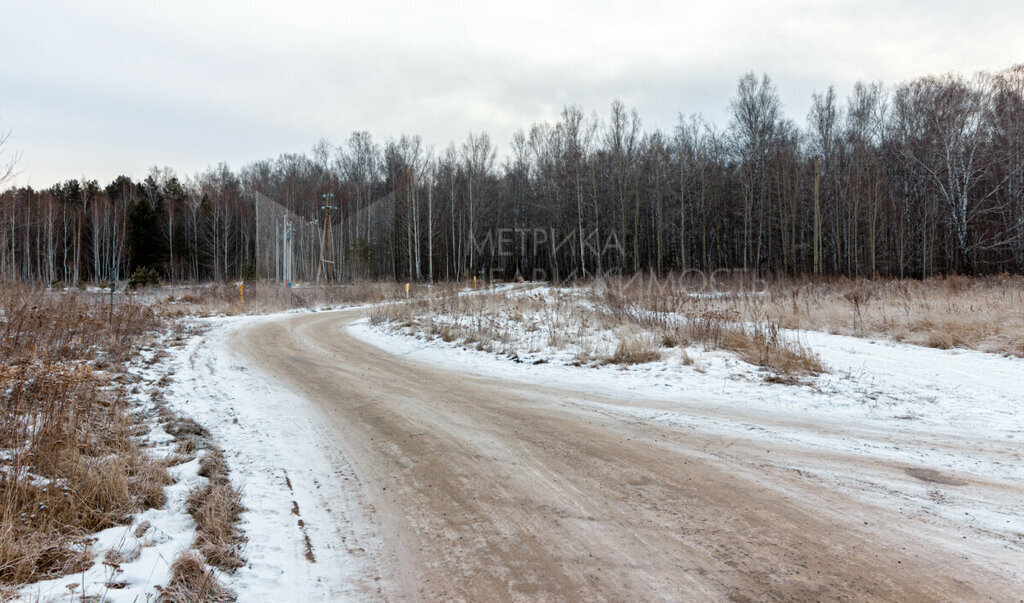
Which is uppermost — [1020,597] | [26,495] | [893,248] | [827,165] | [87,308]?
[827,165]

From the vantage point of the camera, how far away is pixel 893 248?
3969 cm

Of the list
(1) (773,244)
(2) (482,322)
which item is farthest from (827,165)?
(2) (482,322)

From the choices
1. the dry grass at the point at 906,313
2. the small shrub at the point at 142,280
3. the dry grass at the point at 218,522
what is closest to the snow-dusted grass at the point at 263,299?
the small shrub at the point at 142,280

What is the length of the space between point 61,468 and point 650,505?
455 cm

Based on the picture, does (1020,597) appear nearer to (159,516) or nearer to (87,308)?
(159,516)

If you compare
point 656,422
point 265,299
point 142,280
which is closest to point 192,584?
point 656,422

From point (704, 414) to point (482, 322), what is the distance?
7859 millimetres

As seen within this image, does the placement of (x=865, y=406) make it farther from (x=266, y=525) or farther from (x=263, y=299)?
(x=263, y=299)

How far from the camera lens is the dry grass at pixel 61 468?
109 inches

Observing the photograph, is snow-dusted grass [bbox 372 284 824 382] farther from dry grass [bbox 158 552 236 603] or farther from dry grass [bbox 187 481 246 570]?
dry grass [bbox 158 552 236 603]

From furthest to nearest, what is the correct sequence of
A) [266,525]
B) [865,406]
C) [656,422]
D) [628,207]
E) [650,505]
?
[628,207], [865,406], [656,422], [650,505], [266,525]

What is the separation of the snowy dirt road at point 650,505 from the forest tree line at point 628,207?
32.7 meters

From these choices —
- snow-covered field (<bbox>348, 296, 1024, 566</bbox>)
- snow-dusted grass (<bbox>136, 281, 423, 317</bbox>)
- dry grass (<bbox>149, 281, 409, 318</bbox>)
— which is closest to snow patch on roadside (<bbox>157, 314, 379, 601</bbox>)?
snow-covered field (<bbox>348, 296, 1024, 566</bbox>)

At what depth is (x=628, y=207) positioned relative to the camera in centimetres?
4775
